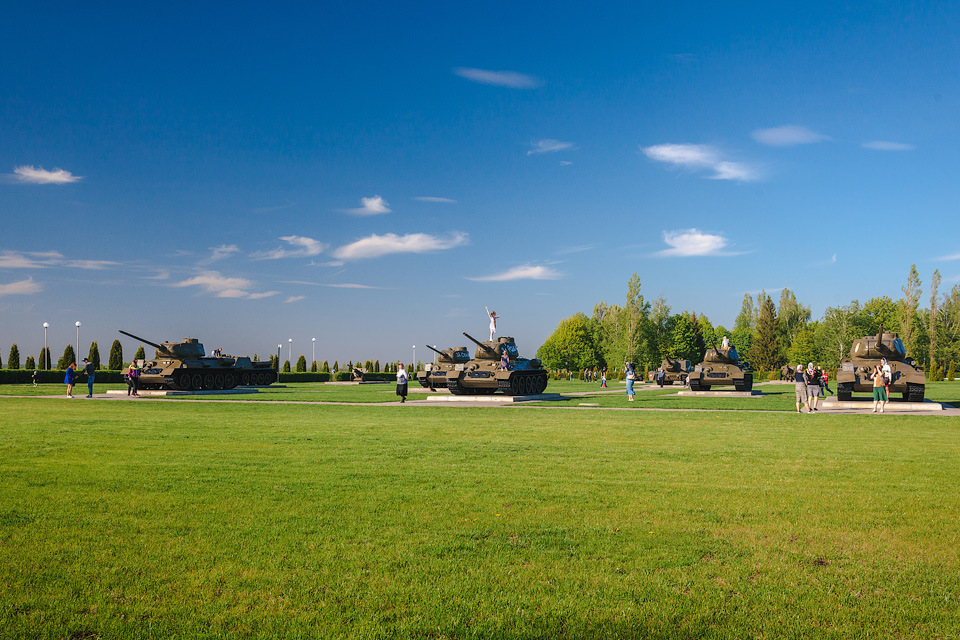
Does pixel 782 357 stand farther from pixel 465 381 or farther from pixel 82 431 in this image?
pixel 82 431

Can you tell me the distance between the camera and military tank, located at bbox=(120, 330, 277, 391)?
118ft

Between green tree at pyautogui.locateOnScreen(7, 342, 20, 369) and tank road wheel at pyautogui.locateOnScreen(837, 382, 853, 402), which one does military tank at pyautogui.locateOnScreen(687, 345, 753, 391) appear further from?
green tree at pyautogui.locateOnScreen(7, 342, 20, 369)

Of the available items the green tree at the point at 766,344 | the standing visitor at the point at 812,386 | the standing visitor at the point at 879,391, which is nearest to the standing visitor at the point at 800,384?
the standing visitor at the point at 812,386

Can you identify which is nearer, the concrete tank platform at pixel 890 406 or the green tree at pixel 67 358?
the concrete tank platform at pixel 890 406

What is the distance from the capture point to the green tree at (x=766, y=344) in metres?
85.9

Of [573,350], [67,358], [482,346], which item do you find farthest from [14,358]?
[573,350]

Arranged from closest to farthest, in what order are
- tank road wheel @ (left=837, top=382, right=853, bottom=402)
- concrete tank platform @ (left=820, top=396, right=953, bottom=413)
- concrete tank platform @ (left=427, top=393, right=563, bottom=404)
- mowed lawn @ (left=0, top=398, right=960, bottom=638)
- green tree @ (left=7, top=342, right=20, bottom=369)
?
1. mowed lawn @ (left=0, top=398, right=960, bottom=638)
2. concrete tank platform @ (left=820, top=396, right=953, bottom=413)
3. tank road wheel @ (left=837, top=382, right=853, bottom=402)
4. concrete tank platform @ (left=427, top=393, right=563, bottom=404)
5. green tree @ (left=7, top=342, right=20, bottom=369)

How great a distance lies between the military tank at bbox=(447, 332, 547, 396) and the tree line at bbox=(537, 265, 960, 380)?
127 ft

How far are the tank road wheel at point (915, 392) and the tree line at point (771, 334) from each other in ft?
141

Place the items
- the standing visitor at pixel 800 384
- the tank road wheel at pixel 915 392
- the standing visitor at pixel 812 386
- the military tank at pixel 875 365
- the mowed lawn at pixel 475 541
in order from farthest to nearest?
the military tank at pixel 875 365
the tank road wheel at pixel 915 392
the standing visitor at pixel 812 386
the standing visitor at pixel 800 384
the mowed lawn at pixel 475 541

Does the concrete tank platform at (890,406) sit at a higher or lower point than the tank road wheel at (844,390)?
lower

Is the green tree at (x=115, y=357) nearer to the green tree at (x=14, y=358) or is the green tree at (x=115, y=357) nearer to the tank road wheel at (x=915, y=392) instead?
the green tree at (x=14, y=358)

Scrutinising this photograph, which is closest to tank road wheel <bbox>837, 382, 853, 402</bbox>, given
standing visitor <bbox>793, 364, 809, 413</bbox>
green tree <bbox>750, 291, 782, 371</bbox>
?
standing visitor <bbox>793, 364, 809, 413</bbox>

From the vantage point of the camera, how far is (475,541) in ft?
19.5
